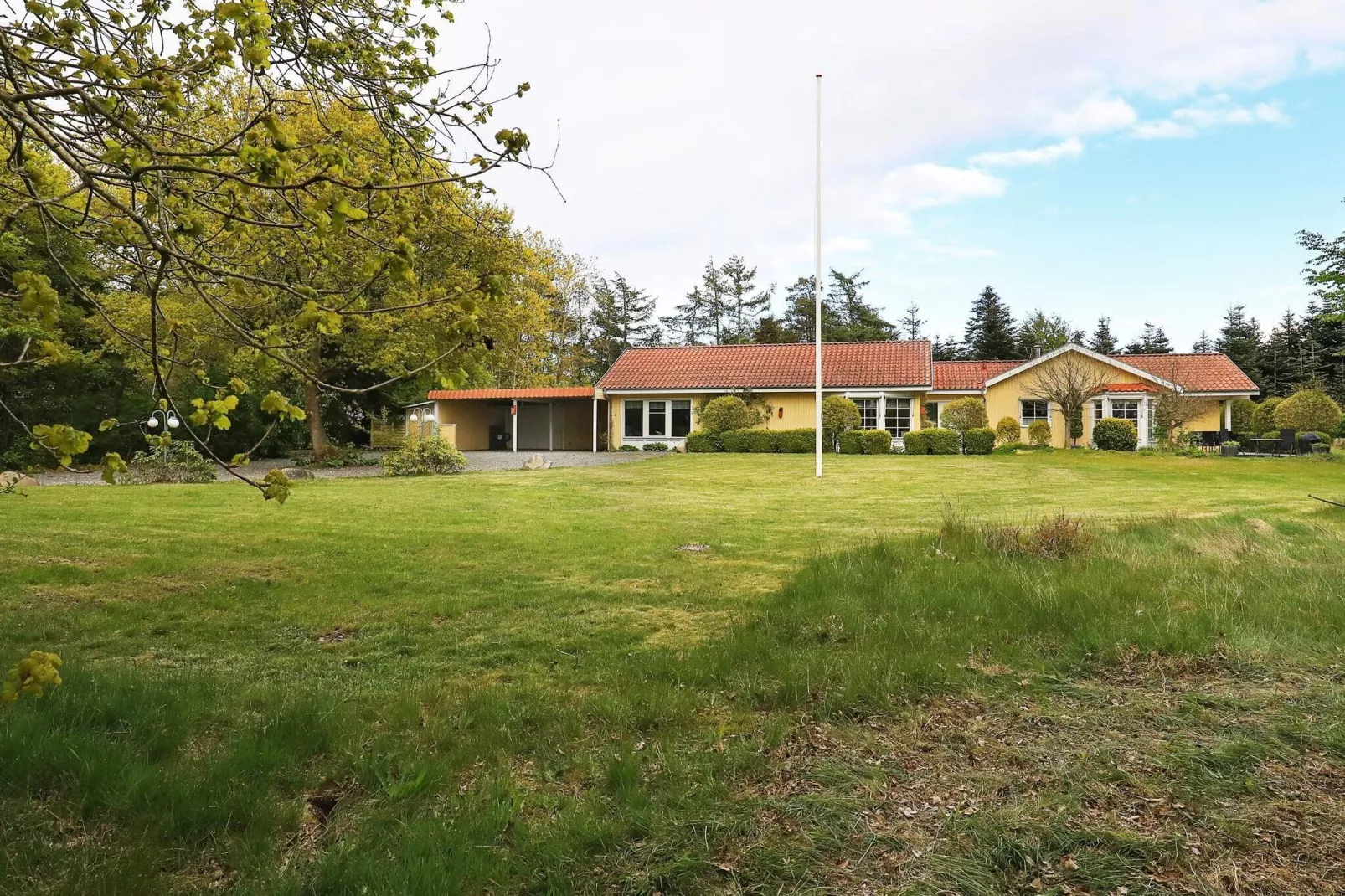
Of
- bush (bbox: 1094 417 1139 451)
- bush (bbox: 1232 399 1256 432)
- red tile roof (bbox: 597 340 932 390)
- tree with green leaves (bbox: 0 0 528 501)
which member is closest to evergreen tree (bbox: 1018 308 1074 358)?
bush (bbox: 1232 399 1256 432)

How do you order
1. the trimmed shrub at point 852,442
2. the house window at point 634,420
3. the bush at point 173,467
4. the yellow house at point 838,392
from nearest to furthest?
the bush at point 173,467, the trimmed shrub at point 852,442, the yellow house at point 838,392, the house window at point 634,420

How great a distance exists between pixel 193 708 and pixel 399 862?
1.91 meters

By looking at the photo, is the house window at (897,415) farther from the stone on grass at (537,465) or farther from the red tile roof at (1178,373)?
the stone on grass at (537,465)

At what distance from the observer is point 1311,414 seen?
28.0m

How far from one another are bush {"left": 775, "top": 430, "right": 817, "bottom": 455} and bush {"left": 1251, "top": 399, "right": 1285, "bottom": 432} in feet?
63.9

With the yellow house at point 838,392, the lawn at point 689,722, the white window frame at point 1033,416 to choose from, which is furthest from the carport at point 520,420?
the lawn at point 689,722

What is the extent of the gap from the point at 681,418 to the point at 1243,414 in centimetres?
2474

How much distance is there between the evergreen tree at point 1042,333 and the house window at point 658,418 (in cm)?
3452

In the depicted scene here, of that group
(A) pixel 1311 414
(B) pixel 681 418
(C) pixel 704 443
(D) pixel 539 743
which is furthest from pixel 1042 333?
(D) pixel 539 743

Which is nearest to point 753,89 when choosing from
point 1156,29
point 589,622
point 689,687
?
point 1156,29

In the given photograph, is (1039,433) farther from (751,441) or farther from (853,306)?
(853,306)

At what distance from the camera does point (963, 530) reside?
7.81 m

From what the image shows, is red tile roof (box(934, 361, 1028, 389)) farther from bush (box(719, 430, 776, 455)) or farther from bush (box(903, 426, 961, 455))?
bush (box(719, 430, 776, 455))

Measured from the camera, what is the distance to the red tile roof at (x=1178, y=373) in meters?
30.5
